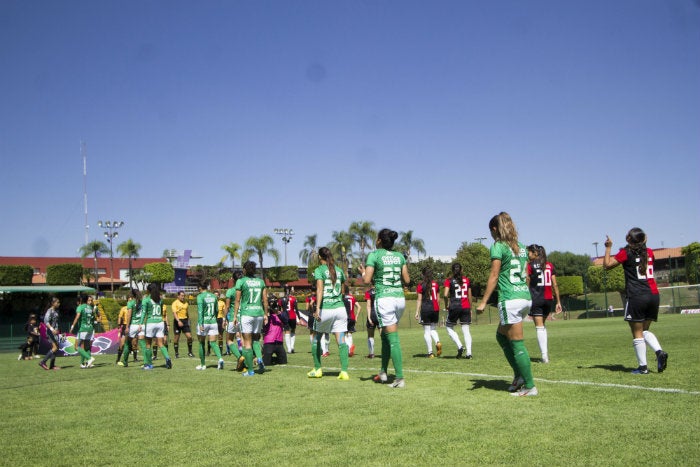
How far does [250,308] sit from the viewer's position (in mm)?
11281

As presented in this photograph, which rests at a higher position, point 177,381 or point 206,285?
point 206,285

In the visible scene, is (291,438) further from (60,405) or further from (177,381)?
(177,381)

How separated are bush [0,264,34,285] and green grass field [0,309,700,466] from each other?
5709 cm

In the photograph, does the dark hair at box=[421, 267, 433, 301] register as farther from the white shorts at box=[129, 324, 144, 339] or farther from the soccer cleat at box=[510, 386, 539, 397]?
the white shorts at box=[129, 324, 144, 339]

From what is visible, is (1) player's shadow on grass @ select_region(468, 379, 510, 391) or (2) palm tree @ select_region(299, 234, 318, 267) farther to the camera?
(2) palm tree @ select_region(299, 234, 318, 267)

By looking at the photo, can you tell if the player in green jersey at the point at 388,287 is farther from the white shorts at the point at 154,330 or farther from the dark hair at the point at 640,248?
the white shorts at the point at 154,330

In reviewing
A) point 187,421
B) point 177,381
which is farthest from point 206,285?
point 187,421

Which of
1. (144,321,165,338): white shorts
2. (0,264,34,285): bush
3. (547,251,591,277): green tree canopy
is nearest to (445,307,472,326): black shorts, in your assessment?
(144,321,165,338): white shorts

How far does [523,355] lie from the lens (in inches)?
278

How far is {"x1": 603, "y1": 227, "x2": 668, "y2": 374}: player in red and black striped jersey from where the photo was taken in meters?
8.79

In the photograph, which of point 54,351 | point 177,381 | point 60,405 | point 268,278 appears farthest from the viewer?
point 268,278

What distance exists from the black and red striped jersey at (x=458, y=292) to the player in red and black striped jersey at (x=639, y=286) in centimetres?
485

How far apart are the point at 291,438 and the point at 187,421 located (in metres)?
1.72

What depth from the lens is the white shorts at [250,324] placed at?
11.3 m
